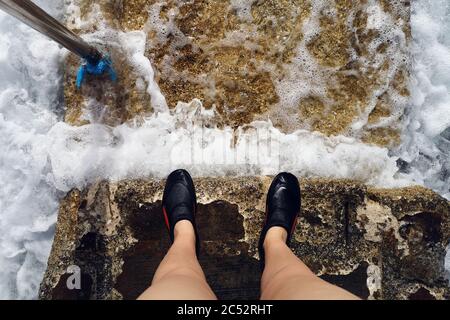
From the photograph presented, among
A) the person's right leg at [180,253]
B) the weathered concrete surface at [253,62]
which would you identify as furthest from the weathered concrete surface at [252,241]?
the weathered concrete surface at [253,62]

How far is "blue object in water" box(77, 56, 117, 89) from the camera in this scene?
98.9 inches

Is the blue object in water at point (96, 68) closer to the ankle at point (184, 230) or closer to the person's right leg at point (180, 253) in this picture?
the person's right leg at point (180, 253)

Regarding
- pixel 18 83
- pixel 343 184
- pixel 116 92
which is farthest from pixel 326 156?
pixel 18 83

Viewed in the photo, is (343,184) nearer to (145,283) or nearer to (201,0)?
(145,283)

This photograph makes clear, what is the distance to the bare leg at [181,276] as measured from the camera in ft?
4.98

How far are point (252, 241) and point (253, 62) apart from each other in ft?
3.69

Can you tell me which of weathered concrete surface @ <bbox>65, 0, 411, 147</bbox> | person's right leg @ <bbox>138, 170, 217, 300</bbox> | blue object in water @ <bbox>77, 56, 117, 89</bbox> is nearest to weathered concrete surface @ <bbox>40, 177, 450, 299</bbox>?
person's right leg @ <bbox>138, 170, 217, 300</bbox>

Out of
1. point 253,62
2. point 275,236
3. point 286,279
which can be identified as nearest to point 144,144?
point 253,62

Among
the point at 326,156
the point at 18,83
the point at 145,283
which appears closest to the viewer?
the point at 145,283

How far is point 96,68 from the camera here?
2.52 m

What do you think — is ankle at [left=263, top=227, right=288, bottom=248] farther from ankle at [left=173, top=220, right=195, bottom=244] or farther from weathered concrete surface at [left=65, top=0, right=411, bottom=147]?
weathered concrete surface at [left=65, top=0, right=411, bottom=147]

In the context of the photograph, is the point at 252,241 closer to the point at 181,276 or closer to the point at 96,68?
the point at 181,276
